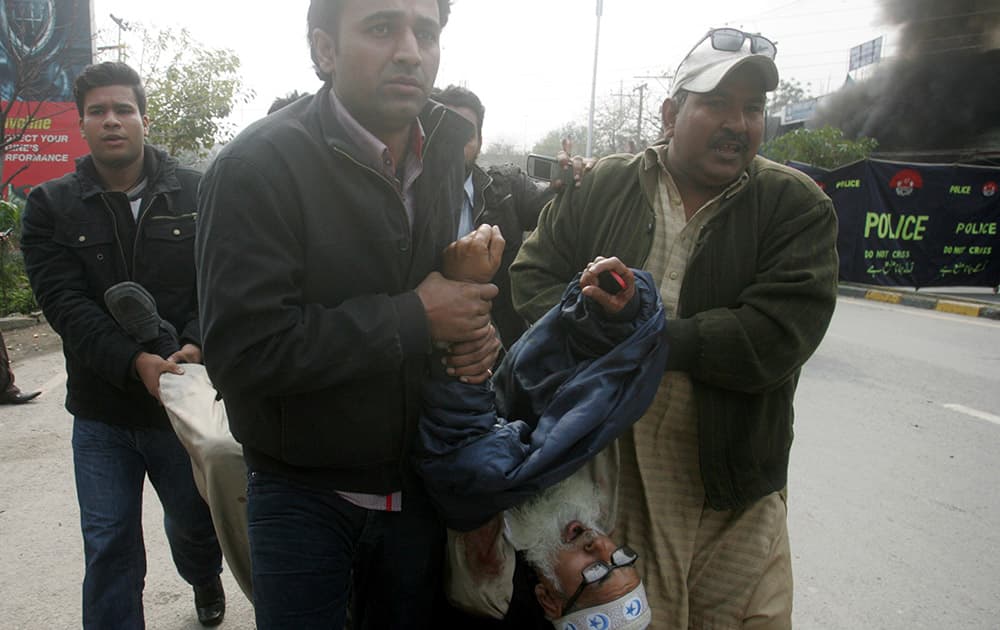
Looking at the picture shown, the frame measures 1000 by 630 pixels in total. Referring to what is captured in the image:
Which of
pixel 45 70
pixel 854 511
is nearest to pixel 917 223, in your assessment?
pixel 854 511

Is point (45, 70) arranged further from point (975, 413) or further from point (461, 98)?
point (975, 413)

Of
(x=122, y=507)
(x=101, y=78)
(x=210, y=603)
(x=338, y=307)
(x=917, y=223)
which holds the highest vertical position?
(x=101, y=78)

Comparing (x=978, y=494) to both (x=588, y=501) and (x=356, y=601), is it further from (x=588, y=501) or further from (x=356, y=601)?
(x=356, y=601)

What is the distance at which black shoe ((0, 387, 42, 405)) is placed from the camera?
20.1 feet

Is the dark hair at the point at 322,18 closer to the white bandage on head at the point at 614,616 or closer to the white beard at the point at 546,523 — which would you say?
the white beard at the point at 546,523

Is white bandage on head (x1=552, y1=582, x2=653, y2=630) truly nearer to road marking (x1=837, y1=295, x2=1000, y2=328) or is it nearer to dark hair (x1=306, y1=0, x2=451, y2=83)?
dark hair (x1=306, y1=0, x2=451, y2=83)

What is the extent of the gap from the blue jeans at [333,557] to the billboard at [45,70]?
1310 centimetres

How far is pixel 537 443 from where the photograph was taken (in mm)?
1646

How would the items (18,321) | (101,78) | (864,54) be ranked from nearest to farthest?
(101,78) < (18,321) < (864,54)

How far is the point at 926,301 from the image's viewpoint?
12.2 m

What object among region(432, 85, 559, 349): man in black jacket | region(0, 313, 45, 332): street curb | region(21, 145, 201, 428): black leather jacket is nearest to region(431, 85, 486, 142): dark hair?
region(432, 85, 559, 349): man in black jacket

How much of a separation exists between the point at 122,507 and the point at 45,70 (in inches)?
614

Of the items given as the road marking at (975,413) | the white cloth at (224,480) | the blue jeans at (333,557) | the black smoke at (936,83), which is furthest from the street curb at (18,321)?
the black smoke at (936,83)

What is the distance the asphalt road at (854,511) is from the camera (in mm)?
3211
